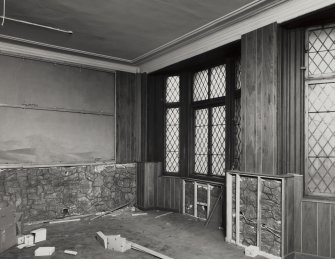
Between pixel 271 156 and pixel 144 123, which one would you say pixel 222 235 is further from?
pixel 144 123

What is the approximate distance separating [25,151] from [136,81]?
2.77 m

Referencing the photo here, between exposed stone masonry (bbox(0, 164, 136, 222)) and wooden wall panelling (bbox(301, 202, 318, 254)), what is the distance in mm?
3773

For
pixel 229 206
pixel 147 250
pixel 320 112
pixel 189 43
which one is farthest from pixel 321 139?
pixel 189 43

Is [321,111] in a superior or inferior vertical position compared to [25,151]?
superior

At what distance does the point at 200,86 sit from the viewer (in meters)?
5.73

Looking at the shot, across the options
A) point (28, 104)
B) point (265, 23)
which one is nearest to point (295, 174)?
point (265, 23)

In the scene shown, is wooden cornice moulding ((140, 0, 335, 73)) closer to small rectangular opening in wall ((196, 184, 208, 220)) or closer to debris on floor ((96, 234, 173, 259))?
small rectangular opening in wall ((196, 184, 208, 220))

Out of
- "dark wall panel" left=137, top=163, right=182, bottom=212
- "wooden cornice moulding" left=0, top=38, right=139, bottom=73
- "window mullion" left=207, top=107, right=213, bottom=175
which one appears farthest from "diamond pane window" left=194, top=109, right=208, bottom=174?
"wooden cornice moulding" left=0, top=38, right=139, bottom=73

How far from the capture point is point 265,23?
3881mm

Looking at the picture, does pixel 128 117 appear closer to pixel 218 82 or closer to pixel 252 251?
pixel 218 82

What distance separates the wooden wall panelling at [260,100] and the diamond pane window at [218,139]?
1040mm

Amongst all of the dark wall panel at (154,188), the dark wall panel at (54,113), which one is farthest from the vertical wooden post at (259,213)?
the dark wall panel at (54,113)

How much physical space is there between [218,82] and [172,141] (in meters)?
1.65

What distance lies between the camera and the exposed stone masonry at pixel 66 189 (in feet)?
16.9
